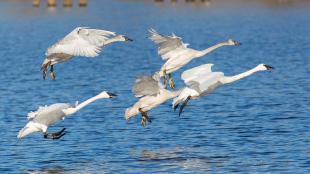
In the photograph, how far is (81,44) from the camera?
19.1 m

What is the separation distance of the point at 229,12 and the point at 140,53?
A: 38.0 m

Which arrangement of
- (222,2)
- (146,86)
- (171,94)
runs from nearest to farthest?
1. (171,94)
2. (146,86)
3. (222,2)

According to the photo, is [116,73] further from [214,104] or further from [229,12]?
[229,12]

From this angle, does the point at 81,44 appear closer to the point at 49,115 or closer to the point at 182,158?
the point at 49,115

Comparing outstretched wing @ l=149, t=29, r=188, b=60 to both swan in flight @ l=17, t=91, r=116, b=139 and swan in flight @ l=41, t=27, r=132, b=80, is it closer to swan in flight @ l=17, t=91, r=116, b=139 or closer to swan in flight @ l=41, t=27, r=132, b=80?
swan in flight @ l=41, t=27, r=132, b=80

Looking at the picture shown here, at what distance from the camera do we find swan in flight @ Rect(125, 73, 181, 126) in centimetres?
1905

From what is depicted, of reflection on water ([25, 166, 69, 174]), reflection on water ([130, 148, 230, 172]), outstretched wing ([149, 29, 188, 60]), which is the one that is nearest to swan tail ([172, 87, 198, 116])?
reflection on water ([130, 148, 230, 172])

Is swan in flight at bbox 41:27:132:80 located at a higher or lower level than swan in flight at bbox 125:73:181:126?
higher

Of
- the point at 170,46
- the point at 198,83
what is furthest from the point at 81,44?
the point at 198,83

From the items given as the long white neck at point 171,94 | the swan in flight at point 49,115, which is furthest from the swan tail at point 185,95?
the swan in flight at point 49,115

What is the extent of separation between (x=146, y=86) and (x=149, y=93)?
0.17 m

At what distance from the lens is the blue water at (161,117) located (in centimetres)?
1858

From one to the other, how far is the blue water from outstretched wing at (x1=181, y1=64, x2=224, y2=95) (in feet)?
4.47

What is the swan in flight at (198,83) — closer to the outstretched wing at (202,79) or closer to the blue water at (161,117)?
Answer: the outstretched wing at (202,79)
